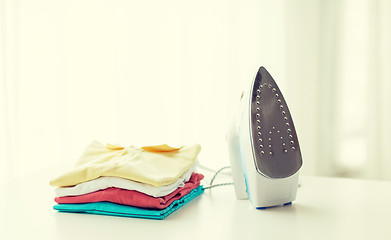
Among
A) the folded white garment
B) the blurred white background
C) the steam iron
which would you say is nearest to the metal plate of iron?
the steam iron

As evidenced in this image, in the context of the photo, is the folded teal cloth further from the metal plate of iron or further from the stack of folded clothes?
the metal plate of iron

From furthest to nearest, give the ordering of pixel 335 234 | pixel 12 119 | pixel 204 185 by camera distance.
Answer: pixel 12 119, pixel 204 185, pixel 335 234

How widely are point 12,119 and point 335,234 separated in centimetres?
210

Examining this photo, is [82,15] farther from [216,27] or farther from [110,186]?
[110,186]

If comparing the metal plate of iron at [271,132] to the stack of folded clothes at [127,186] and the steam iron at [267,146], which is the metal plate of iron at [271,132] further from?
the stack of folded clothes at [127,186]

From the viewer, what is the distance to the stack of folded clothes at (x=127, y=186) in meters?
0.85

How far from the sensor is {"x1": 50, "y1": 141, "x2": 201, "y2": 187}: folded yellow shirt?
0.87m

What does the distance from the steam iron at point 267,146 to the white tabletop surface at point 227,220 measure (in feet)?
0.13

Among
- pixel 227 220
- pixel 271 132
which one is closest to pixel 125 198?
pixel 227 220

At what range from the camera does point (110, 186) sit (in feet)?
2.89

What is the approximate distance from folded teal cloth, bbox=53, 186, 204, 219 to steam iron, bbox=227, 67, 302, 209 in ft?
0.53

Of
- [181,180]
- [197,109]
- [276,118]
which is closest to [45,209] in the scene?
[181,180]

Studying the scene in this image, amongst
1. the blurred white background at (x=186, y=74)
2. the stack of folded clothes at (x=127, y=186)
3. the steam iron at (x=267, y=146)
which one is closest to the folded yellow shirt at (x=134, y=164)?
the stack of folded clothes at (x=127, y=186)

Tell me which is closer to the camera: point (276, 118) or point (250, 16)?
point (276, 118)
